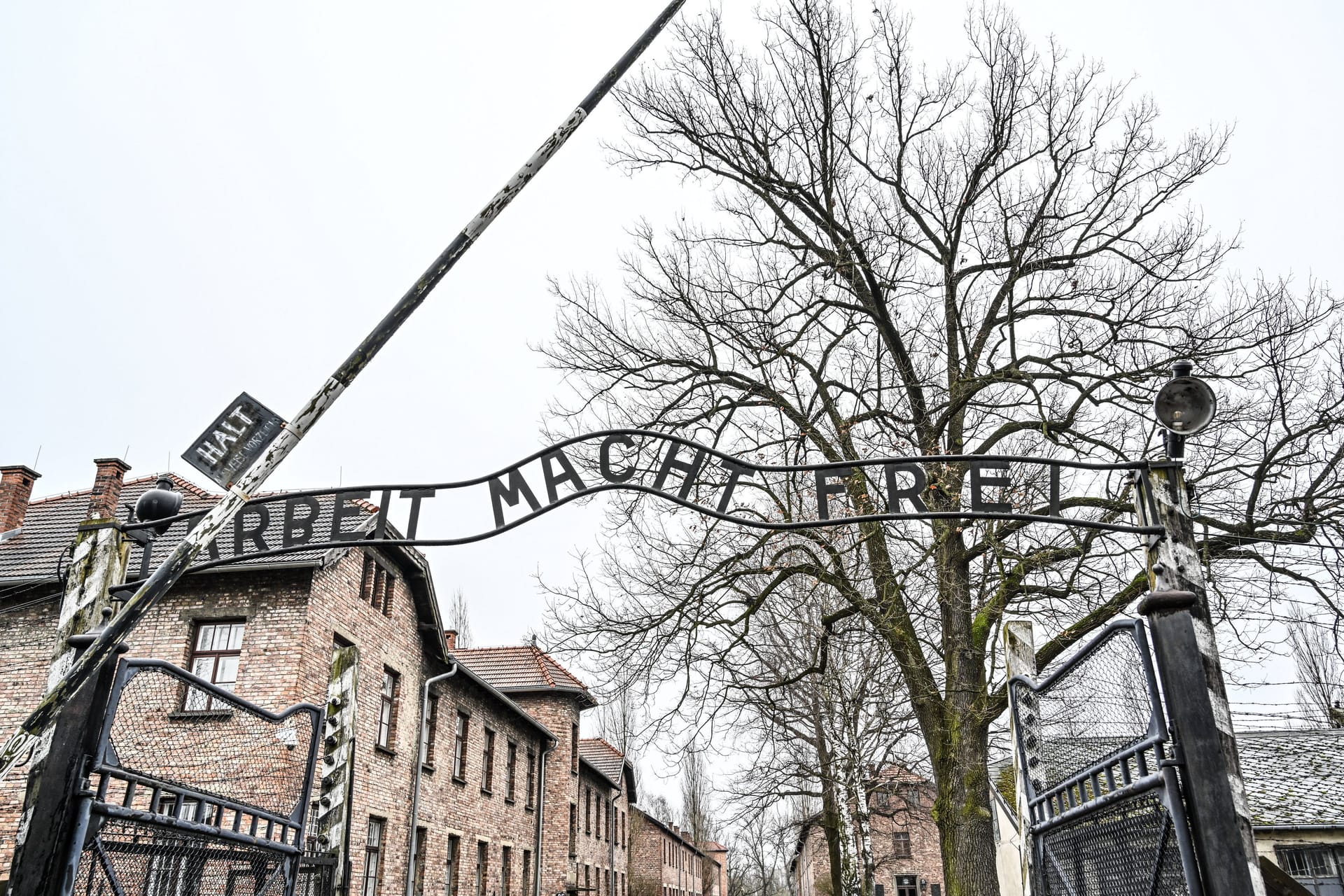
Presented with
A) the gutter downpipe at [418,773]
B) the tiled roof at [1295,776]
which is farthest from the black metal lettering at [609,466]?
the tiled roof at [1295,776]

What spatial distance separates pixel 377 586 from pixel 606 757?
24.7 meters

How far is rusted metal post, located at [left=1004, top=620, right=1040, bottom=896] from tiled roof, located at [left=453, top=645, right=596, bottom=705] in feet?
80.0

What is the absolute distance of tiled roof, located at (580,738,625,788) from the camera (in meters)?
39.3

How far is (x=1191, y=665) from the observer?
349 centimetres

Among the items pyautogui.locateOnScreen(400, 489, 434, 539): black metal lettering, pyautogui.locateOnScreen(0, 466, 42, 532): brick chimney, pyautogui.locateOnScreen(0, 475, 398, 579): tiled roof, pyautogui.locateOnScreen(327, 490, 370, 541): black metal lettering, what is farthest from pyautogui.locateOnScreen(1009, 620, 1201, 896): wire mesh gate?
pyautogui.locateOnScreen(0, 466, 42, 532): brick chimney

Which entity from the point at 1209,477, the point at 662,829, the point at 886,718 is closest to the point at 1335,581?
the point at 1209,477

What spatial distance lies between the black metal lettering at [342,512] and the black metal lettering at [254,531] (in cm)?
40

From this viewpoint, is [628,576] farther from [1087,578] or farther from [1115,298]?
[1115,298]

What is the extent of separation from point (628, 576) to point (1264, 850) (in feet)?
58.4

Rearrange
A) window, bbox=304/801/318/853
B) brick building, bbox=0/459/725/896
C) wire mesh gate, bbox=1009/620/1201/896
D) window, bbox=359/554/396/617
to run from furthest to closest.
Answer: window, bbox=359/554/396/617 → brick building, bbox=0/459/725/896 → window, bbox=304/801/318/853 → wire mesh gate, bbox=1009/620/1201/896

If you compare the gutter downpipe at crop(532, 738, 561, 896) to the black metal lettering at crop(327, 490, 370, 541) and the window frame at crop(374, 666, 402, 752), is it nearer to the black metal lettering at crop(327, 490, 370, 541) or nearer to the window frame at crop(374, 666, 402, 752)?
the window frame at crop(374, 666, 402, 752)

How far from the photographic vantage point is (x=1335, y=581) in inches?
330

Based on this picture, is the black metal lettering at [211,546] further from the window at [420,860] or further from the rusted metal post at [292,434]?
the window at [420,860]

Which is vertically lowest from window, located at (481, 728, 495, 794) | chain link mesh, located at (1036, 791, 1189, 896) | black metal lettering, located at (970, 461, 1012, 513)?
chain link mesh, located at (1036, 791, 1189, 896)
